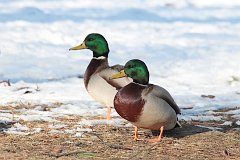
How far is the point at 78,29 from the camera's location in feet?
51.9

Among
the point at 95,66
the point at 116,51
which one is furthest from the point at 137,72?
the point at 116,51

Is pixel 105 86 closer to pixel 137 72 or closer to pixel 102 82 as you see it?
pixel 102 82

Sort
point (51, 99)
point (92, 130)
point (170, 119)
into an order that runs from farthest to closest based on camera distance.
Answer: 1. point (51, 99)
2. point (92, 130)
3. point (170, 119)

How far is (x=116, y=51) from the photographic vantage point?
13023 mm

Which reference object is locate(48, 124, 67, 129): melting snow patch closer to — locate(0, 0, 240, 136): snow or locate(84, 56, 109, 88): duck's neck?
locate(0, 0, 240, 136): snow

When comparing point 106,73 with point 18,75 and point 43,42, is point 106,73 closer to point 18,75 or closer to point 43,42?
point 18,75

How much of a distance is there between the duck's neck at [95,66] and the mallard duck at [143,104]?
1.05 meters

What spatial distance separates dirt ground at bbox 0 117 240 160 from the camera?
5023 millimetres

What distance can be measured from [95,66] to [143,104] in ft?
4.91

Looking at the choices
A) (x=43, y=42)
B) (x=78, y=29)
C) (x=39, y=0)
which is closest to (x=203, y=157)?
(x=43, y=42)

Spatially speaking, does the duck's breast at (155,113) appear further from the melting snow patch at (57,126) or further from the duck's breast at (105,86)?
the duck's breast at (105,86)

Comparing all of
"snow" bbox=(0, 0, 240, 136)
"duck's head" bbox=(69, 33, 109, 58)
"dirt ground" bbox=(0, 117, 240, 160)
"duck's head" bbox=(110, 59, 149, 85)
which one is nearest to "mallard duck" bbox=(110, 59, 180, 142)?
"duck's head" bbox=(110, 59, 149, 85)

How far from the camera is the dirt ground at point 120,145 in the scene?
502 cm

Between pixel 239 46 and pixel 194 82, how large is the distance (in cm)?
419
